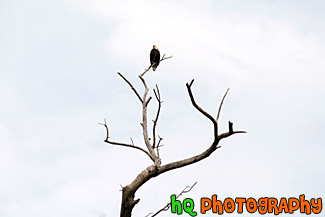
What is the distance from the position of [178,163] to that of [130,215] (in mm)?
883

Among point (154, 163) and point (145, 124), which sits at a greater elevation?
point (145, 124)

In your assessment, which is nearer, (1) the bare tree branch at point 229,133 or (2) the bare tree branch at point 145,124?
(1) the bare tree branch at point 229,133

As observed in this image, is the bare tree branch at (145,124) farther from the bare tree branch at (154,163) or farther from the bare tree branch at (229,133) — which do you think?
the bare tree branch at (229,133)

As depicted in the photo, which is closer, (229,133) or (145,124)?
(229,133)

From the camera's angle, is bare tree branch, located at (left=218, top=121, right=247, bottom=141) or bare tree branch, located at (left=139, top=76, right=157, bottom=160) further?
bare tree branch, located at (left=139, top=76, right=157, bottom=160)

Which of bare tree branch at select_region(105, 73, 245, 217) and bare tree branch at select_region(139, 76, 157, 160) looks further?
bare tree branch at select_region(139, 76, 157, 160)

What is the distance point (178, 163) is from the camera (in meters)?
5.93

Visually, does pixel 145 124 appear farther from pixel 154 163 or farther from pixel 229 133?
pixel 229 133

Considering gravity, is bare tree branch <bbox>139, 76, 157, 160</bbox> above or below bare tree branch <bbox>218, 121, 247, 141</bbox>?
above

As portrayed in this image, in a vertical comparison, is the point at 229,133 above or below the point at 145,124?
below

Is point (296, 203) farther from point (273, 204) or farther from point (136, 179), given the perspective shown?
point (136, 179)

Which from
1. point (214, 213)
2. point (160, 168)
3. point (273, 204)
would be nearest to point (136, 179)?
point (160, 168)

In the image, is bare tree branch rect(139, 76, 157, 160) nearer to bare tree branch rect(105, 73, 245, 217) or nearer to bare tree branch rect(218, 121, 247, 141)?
bare tree branch rect(105, 73, 245, 217)

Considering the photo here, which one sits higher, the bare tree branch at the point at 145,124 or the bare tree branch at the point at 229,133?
the bare tree branch at the point at 145,124
